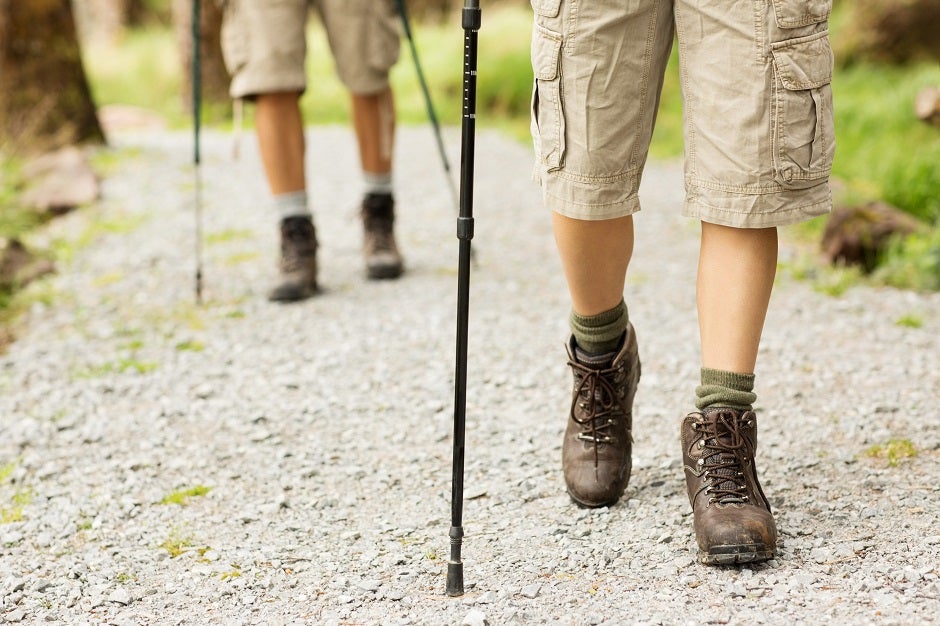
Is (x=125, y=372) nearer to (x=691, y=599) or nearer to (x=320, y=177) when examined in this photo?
(x=691, y=599)

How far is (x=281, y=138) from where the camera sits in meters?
3.95

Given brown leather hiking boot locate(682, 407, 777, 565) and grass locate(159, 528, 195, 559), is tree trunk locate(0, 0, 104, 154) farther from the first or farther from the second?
brown leather hiking boot locate(682, 407, 777, 565)

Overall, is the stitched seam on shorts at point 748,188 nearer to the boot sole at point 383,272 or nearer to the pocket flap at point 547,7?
the pocket flap at point 547,7

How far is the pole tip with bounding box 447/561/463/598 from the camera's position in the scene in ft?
6.57

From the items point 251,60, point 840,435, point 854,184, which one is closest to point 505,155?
point 854,184

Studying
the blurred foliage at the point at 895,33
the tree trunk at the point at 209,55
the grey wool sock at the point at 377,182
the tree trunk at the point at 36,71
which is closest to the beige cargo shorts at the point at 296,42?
the grey wool sock at the point at 377,182

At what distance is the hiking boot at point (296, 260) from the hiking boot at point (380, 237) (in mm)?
292

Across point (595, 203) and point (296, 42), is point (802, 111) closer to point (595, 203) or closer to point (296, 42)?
point (595, 203)

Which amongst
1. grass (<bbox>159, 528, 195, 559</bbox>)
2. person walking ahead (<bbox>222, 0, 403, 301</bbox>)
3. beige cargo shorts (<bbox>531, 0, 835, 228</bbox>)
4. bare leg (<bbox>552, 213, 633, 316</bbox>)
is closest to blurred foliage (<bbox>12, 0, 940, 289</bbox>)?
person walking ahead (<bbox>222, 0, 403, 301</bbox>)

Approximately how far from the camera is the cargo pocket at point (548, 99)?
2.05 metres

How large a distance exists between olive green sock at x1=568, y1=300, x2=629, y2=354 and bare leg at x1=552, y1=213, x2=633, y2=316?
0.06 ft

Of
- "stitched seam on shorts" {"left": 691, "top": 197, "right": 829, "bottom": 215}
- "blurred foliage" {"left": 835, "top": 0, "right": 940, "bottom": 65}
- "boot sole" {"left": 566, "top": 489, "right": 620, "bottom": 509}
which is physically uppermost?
"stitched seam on shorts" {"left": 691, "top": 197, "right": 829, "bottom": 215}

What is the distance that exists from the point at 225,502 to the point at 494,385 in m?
1.04

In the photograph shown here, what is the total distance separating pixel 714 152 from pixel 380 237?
8.12 ft
